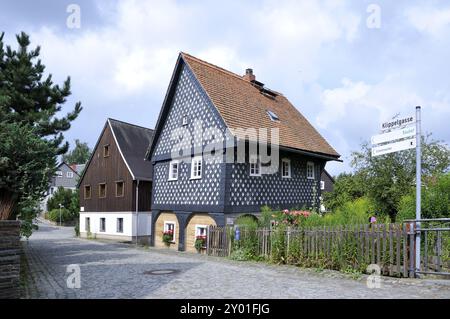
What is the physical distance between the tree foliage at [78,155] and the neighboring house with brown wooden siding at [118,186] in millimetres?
68704

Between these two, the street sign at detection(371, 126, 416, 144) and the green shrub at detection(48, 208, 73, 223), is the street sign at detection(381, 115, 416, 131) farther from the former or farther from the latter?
the green shrub at detection(48, 208, 73, 223)

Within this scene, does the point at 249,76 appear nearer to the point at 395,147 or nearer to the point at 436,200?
the point at 436,200

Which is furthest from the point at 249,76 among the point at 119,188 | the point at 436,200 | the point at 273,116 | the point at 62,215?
the point at 62,215

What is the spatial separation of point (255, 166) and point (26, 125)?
32.0 feet

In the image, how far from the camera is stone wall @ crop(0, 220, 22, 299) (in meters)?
7.23

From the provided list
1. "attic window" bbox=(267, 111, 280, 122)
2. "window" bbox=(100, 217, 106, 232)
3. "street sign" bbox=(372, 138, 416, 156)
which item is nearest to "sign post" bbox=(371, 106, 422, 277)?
"street sign" bbox=(372, 138, 416, 156)

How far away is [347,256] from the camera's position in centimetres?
1084

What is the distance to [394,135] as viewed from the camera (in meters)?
10.0

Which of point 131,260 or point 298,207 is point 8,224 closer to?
point 131,260

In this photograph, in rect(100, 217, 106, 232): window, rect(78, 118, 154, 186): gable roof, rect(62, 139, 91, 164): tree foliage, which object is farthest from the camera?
rect(62, 139, 91, 164): tree foliage

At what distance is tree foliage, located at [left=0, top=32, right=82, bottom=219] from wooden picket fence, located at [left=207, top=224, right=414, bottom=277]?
7036 millimetres

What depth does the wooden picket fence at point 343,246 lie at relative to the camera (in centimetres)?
978
